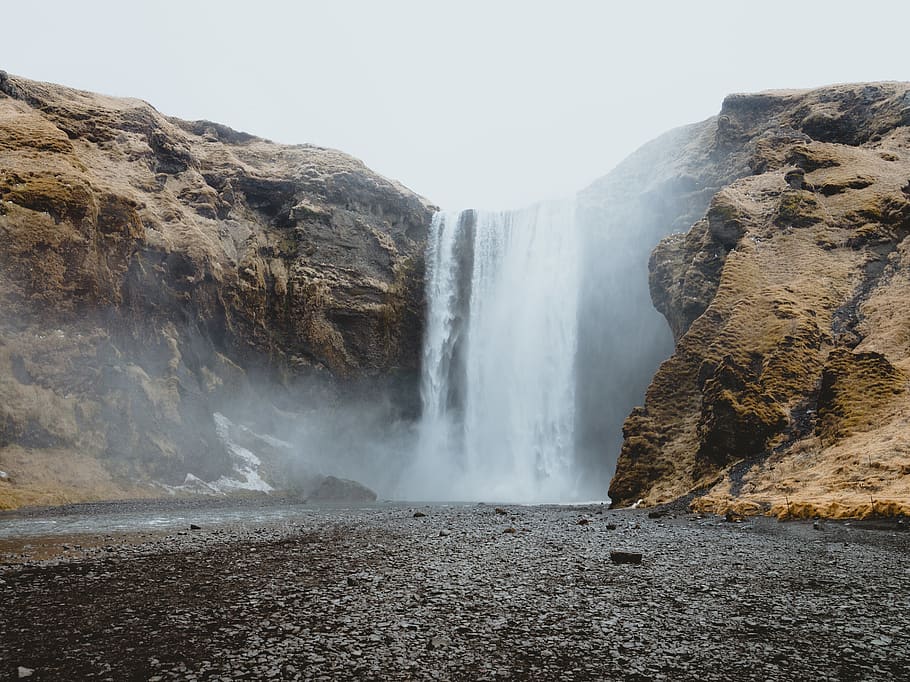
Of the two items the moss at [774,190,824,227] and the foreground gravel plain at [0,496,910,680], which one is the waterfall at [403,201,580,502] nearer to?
the moss at [774,190,824,227]

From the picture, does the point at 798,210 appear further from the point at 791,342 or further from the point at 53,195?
the point at 53,195

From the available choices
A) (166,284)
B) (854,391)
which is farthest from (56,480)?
(854,391)

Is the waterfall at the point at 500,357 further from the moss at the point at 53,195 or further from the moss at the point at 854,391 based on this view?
the moss at the point at 53,195

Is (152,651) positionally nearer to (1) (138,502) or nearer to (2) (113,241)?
(1) (138,502)

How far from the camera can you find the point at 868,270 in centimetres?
2467

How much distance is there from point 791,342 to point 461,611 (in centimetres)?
2017

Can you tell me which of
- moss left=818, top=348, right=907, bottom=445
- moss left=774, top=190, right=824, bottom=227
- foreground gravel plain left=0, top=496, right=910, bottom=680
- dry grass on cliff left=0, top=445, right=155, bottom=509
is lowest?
dry grass on cliff left=0, top=445, right=155, bottom=509

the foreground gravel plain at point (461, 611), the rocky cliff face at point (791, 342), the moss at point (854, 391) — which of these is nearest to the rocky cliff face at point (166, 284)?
the foreground gravel plain at point (461, 611)

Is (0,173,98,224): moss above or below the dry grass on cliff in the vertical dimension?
above

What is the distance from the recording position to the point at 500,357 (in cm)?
4912

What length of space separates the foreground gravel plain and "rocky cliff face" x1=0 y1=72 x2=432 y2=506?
2210 cm

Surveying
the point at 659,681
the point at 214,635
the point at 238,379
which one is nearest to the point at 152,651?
the point at 214,635

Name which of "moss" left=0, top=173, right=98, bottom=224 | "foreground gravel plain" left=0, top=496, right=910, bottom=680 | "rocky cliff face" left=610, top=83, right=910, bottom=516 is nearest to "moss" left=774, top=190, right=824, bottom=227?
"rocky cliff face" left=610, top=83, right=910, bottom=516

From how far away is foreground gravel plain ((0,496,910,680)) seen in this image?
4.14 m
